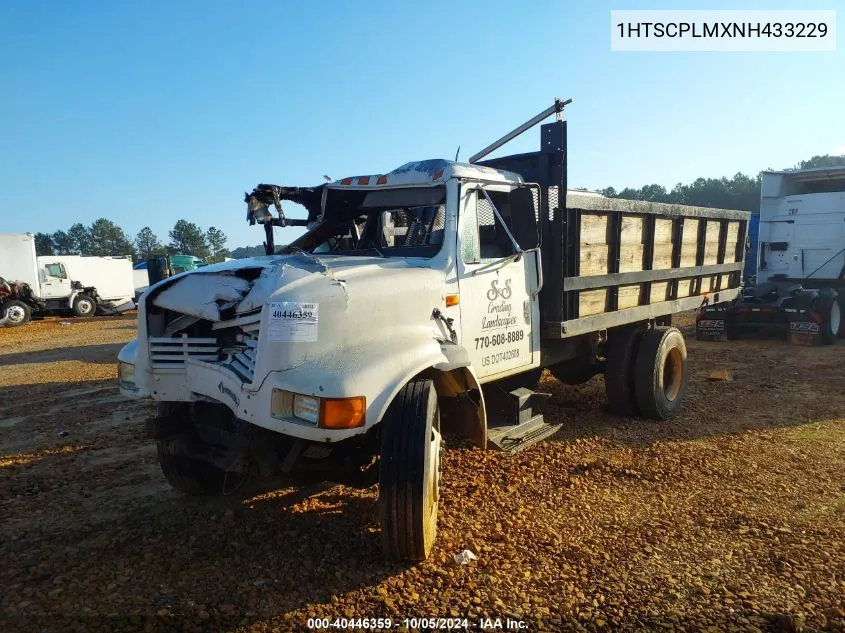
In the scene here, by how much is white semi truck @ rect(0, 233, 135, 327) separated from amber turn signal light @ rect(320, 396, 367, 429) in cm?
1775

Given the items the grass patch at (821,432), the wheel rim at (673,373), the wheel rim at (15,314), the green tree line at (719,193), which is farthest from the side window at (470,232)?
the green tree line at (719,193)

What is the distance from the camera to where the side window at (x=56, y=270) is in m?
22.6

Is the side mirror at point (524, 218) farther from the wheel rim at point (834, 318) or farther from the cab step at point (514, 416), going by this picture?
the wheel rim at point (834, 318)

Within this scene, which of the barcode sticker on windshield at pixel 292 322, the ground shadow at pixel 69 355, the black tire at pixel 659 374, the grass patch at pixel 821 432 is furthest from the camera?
the ground shadow at pixel 69 355

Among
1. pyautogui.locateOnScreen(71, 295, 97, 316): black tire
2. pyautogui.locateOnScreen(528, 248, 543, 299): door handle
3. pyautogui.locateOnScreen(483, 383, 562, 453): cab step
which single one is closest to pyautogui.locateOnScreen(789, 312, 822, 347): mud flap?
pyautogui.locateOnScreen(483, 383, 562, 453): cab step

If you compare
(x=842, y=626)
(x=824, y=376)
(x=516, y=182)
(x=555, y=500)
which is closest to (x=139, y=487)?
(x=555, y=500)

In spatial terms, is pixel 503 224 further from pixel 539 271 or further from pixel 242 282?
pixel 242 282

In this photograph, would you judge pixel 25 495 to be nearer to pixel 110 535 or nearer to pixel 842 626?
pixel 110 535

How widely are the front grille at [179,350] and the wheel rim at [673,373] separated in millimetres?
5112

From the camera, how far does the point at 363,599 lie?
3.06 meters

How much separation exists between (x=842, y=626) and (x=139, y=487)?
454 centimetres

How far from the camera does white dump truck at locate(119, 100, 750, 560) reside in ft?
10.2

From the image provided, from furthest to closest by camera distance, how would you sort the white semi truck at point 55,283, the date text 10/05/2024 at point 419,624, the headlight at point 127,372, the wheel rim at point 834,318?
1. the white semi truck at point 55,283
2. the wheel rim at point 834,318
3. the headlight at point 127,372
4. the date text 10/05/2024 at point 419,624

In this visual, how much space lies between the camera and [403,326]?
3504 millimetres
